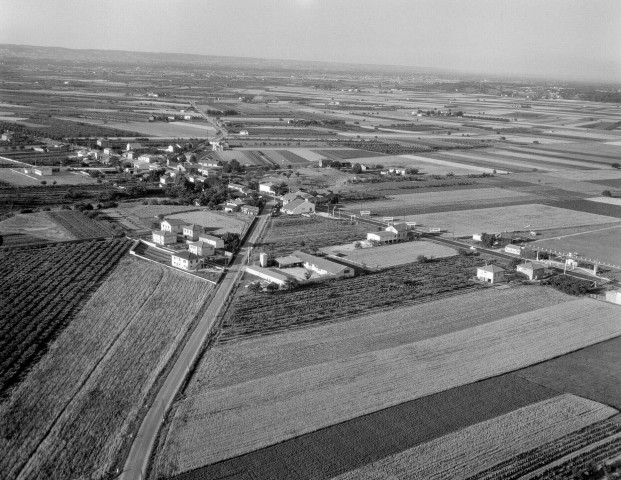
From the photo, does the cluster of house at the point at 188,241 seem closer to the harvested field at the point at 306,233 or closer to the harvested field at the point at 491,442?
the harvested field at the point at 306,233

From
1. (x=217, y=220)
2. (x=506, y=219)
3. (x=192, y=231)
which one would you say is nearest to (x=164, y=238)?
(x=192, y=231)

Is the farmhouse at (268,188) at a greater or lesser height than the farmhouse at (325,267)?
lesser

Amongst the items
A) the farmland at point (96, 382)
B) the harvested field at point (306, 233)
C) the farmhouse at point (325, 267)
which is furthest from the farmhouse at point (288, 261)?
the farmland at point (96, 382)

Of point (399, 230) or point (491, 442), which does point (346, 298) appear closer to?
point (399, 230)

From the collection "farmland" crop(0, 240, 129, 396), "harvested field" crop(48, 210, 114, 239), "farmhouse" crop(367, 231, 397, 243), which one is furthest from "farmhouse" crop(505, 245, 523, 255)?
"harvested field" crop(48, 210, 114, 239)

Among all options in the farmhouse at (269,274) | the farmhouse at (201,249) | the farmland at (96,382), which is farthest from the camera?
the farmhouse at (201,249)

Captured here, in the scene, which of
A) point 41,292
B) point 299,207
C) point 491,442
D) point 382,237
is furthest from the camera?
point 299,207

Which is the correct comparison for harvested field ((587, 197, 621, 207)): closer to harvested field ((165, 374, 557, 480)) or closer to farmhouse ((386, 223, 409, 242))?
farmhouse ((386, 223, 409, 242))
